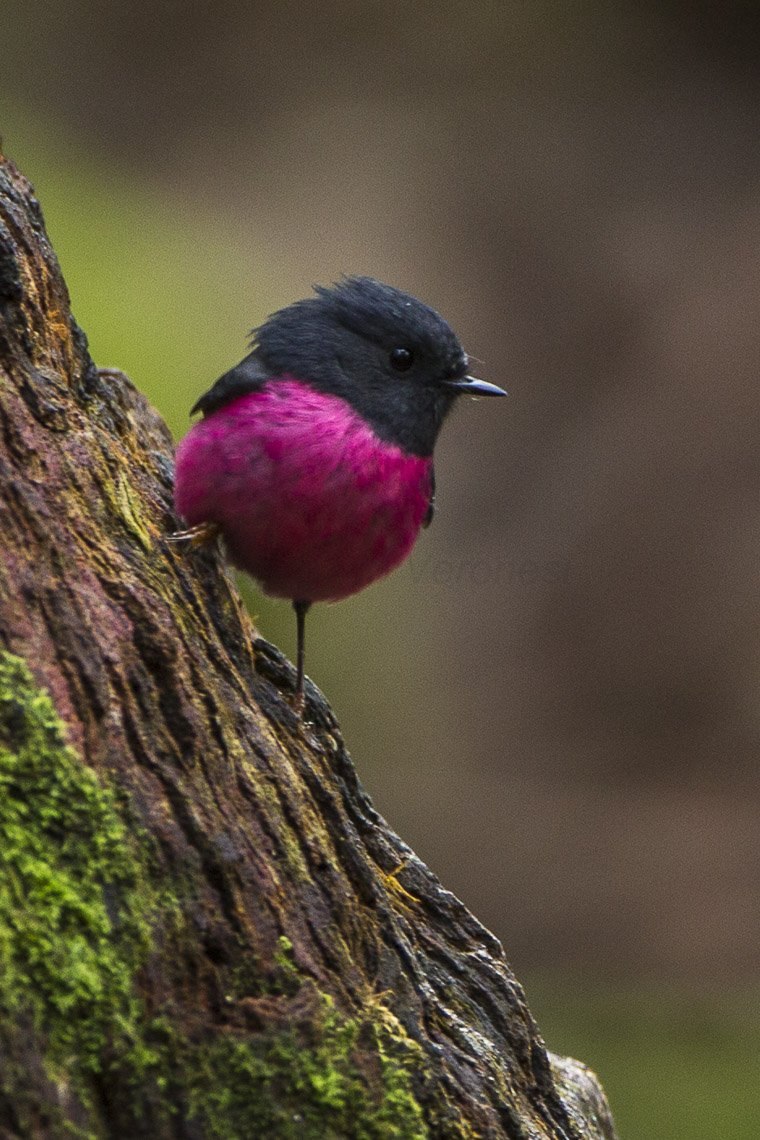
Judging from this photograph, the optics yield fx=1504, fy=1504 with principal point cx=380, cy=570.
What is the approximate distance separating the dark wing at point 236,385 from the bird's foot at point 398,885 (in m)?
1.21

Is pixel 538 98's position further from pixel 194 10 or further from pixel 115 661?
pixel 115 661

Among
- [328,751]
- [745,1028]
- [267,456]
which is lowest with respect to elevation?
[745,1028]

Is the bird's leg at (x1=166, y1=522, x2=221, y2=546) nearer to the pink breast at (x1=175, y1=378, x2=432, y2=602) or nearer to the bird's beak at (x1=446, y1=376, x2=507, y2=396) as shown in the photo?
the pink breast at (x1=175, y1=378, x2=432, y2=602)

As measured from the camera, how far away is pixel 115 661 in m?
2.43

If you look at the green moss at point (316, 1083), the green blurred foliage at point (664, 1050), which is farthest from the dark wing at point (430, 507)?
the green blurred foliage at point (664, 1050)

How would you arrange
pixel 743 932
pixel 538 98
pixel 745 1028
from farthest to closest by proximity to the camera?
1. pixel 538 98
2. pixel 743 932
3. pixel 745 1028

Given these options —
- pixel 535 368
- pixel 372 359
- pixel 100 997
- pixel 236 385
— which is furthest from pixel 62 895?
pixel 535 368

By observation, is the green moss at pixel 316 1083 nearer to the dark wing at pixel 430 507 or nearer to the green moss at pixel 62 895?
the green moss at pixel 62 895

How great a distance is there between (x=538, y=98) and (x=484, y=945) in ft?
47.5

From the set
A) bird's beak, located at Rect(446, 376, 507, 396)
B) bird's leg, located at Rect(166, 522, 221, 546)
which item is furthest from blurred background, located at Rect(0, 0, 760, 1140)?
bird's leg, located at Rect(166, 522, 221, 546)

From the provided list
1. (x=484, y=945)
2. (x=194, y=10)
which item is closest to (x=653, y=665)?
(x=194, y=10)

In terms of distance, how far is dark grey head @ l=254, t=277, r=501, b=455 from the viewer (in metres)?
3.78

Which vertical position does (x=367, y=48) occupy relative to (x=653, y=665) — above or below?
above

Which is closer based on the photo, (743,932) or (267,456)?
(267,456)
